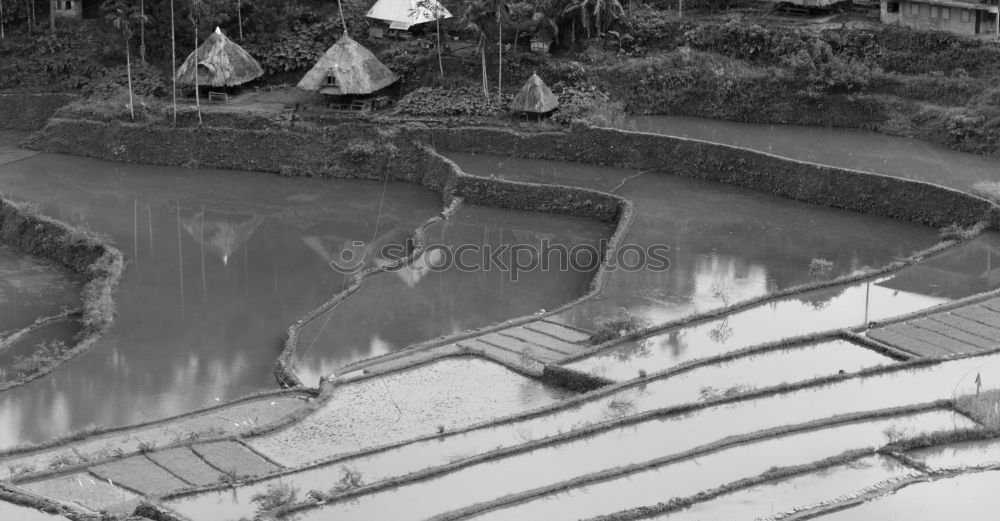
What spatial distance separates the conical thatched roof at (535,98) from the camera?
2995cm

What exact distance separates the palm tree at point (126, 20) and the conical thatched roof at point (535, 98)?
27.7ft

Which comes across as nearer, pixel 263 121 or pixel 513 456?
pixel 513 456

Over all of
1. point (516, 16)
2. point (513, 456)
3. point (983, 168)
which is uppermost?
point (516, 16)

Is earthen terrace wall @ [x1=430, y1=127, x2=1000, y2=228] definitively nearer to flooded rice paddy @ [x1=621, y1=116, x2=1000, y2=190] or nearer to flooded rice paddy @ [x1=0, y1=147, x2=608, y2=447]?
flooded rice paddy @ [x1=621, y1=116, x2=1000, y2=190]

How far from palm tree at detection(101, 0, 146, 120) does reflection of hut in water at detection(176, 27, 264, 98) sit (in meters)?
1.21

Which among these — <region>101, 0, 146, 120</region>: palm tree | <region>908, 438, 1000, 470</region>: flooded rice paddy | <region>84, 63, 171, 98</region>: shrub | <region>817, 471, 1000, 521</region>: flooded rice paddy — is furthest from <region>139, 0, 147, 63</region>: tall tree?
<region>817, 471, 1000, 521</region>: flooded rice paddy

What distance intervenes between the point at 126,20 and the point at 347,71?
16.0ft

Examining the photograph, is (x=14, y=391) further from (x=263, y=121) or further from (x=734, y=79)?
(x=734, y=79)

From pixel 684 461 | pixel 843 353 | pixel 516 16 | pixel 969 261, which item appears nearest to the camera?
pixel 684 461

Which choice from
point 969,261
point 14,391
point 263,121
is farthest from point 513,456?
point 263,121

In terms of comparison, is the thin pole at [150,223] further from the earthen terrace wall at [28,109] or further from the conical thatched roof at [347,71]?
the earthen terrace wall at [28,109]

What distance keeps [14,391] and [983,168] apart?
17.2 m

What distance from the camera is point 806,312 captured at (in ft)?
72.6

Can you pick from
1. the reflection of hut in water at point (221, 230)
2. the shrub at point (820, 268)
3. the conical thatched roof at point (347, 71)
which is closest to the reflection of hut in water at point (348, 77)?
the conical thatched roof at point (347, 71)
